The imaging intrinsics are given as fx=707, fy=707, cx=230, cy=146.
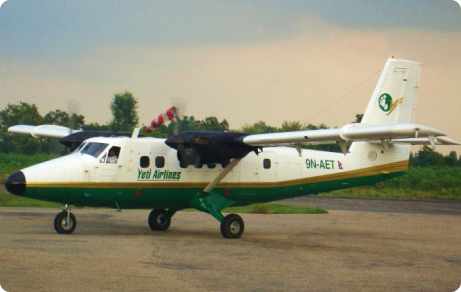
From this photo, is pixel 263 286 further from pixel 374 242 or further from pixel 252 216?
pixel 252 216

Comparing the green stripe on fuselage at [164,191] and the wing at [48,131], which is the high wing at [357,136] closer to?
the green stripe on fuselage at [164,191]

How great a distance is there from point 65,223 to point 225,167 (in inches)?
193

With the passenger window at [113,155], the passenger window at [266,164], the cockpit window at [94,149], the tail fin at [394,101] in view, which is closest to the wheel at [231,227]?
the passenger window at [266,164]

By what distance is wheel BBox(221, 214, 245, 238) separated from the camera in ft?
66.5

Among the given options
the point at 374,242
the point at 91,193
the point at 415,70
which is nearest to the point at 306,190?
the point at 374,242

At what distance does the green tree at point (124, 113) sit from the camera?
26.6 metres

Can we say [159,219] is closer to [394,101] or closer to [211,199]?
[211,199]

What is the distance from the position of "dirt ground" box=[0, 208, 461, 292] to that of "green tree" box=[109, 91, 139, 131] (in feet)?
12.0

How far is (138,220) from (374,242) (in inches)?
353

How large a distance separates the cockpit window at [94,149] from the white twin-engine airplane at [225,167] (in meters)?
0.03

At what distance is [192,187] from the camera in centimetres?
2077

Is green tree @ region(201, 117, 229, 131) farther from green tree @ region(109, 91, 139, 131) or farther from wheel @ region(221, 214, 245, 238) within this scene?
wheel @ region(221, 214, 245, 238)

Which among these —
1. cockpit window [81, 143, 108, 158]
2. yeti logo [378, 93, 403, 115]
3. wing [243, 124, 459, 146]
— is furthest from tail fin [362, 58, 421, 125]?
cockpit window [81, 143, 108, 158]

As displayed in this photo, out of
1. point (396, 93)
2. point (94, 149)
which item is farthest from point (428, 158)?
point (94, 149)
